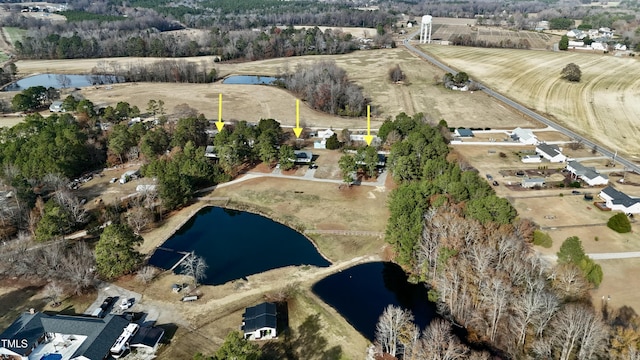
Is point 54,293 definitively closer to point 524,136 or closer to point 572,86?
point 524,136

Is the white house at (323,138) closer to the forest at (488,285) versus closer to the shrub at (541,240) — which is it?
the forest at (488,285)

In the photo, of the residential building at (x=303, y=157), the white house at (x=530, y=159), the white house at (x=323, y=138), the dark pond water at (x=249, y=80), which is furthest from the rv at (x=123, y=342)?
the dark pond water at (x=249, y=80)

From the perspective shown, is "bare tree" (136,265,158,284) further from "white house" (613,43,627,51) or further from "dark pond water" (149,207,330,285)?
"white house" (613,43,627,51)

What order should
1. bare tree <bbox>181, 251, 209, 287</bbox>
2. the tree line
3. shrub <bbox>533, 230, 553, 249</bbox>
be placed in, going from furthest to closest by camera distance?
1. the tree line
2. shrub <bbox>533, 230, 553, 249</bbox>
3. bare tree <bbox>181, 251, 209, 287</bbox>

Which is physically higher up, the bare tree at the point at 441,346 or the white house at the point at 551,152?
the white house at the point at 551,152

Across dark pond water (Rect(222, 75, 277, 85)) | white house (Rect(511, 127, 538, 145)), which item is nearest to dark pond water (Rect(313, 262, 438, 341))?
white house (Rect(511, 127, 538, 145))

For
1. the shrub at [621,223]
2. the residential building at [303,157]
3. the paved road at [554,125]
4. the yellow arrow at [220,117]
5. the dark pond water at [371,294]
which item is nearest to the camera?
the dark pond water at [371,294]

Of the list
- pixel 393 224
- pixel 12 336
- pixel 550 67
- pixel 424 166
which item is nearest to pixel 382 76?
pixel 550 67

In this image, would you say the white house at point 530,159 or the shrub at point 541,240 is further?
the white house at point 530,159
